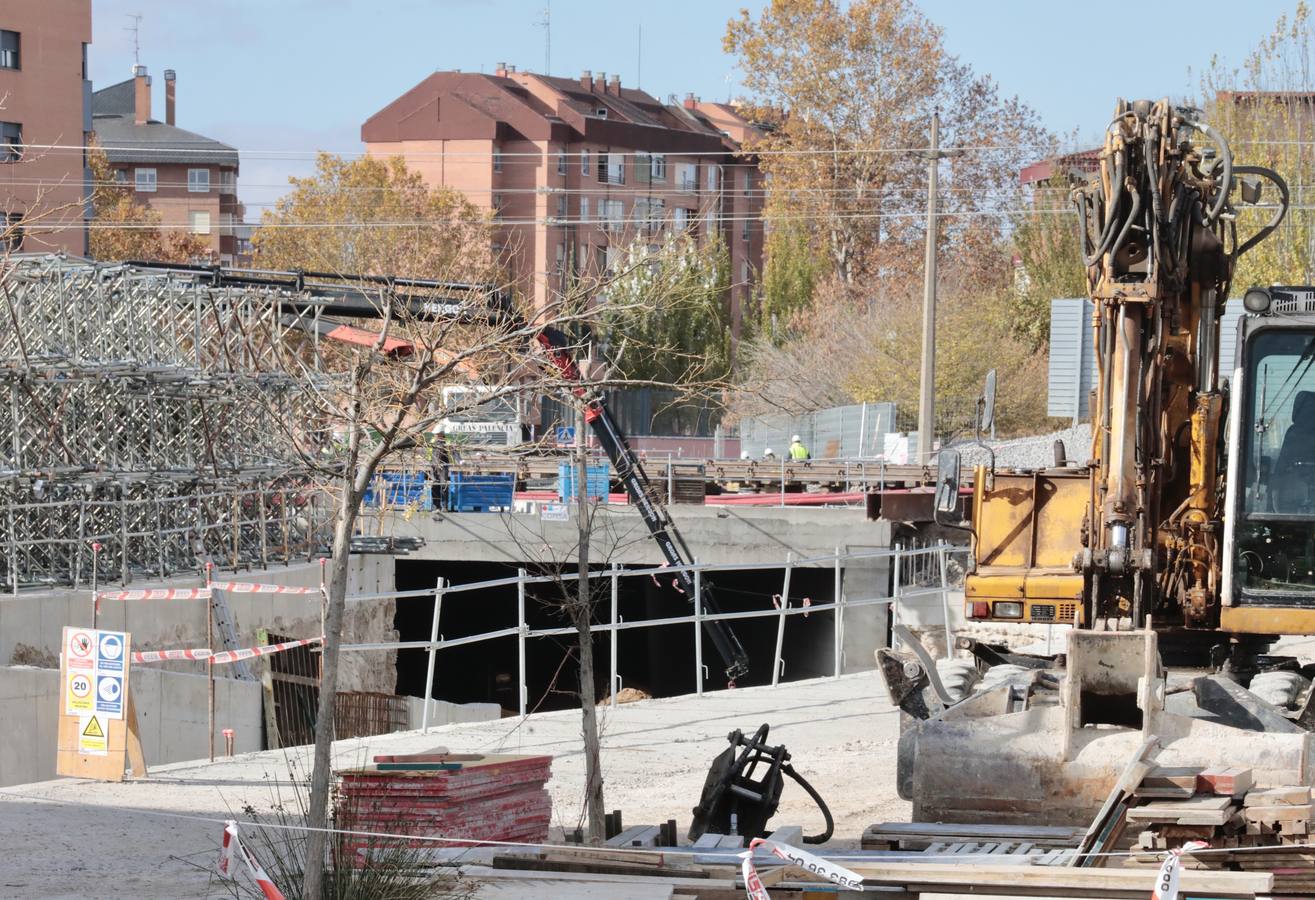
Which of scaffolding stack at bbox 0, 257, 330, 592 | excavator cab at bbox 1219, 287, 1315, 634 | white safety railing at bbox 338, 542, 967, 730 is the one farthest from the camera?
scaffolding stack at bbox 0, 257, 330, 592

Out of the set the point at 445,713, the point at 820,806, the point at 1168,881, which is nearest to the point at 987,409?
the point at 820,806

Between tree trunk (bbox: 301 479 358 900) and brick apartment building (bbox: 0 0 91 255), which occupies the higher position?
brick apartment building (bbox: 0 0 91 255)

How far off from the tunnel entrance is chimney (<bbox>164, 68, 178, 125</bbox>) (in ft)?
233

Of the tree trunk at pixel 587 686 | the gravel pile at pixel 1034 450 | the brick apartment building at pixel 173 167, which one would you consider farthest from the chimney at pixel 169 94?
the tree trunk at pixel 587 686

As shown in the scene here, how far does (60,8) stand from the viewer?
57.6 metres

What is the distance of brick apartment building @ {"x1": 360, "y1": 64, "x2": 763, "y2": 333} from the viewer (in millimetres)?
85438

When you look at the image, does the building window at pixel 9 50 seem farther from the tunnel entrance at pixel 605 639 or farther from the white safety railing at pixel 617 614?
the white safety railing at pixel 617 614

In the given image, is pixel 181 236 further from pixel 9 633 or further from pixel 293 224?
pixel 9 633

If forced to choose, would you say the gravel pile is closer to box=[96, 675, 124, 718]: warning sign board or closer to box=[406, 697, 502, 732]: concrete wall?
box=[406, 697, 502, 732]: concrete wall

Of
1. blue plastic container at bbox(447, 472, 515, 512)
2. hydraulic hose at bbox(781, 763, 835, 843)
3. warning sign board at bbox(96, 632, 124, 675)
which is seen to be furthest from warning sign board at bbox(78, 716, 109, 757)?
blue plastic container at bbox(447, 472, 515, 512)

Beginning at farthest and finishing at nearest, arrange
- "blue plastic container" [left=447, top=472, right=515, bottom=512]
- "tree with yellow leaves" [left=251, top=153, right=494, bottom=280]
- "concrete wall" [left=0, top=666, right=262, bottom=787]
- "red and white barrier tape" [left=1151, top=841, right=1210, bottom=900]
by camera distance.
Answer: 1. "tree with yellow leaves" [left=251, top=153, right=494, bottom=280]
2. "blue plastic container" [left=447, top=472, right=515, bottom=512]
3. "concrete wall" [left=0, top=666, right=262, bottom=787]
4. "red and white barrier tape" [left=1151, top=841, right=1210, bottom=900]

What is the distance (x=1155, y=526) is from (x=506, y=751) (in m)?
5.88

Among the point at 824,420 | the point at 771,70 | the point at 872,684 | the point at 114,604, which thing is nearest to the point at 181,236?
the point at 771,70

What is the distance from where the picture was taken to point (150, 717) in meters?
18.1
